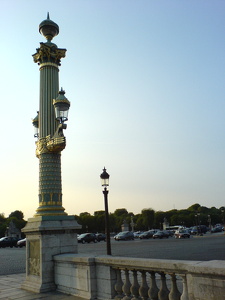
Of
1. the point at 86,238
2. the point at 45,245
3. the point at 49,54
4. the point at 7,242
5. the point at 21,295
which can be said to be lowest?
the point at 86,238

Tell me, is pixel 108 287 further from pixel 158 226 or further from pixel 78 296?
pixel 158 226

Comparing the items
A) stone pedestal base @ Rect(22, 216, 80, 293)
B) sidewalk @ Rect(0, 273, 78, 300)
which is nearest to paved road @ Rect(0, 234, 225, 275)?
sidewalk @ Rect(0, 273, 78, 300)

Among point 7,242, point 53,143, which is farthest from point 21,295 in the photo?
point 7,242

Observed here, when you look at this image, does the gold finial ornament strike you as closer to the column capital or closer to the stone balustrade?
the column capital

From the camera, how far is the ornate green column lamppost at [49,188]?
9359mm

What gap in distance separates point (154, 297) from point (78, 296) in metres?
2.89

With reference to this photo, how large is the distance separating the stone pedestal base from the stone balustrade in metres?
0.29

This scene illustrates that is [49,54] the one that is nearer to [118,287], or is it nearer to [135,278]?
[118,287]

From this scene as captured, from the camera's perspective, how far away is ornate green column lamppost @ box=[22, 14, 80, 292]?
9359 millimetres

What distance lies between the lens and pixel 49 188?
10.6 metres

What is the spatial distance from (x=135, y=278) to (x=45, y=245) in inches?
161

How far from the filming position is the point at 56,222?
388 inches

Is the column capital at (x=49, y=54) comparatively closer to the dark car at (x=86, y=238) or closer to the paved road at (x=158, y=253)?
the paved road at (x=158, y=253)

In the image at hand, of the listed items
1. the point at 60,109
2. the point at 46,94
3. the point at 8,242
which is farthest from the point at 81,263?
the point at 8,242
